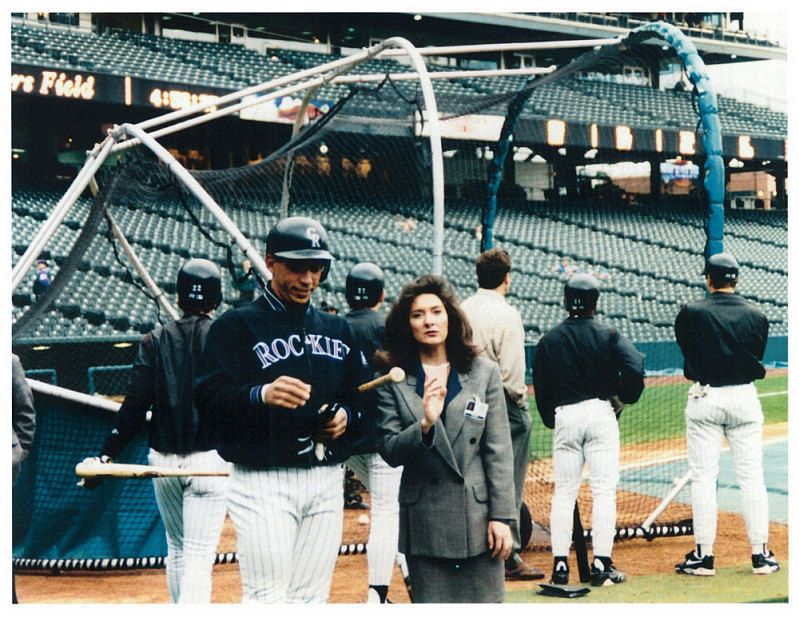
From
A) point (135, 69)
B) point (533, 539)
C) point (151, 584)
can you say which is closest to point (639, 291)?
point (135, 69)

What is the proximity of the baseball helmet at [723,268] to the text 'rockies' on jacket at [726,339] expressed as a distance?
96mm

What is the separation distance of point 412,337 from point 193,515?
1.32 meters

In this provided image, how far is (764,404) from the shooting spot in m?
13.8

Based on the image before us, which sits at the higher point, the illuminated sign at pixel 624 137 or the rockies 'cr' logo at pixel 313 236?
the illuminated sign at pixel 624 137

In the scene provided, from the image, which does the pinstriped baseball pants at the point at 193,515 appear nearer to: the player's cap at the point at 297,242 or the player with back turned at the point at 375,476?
the player with back turned at the point at 375,476

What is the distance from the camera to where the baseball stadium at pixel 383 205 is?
548cm

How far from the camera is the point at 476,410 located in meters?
3.30

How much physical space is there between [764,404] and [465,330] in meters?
11.5

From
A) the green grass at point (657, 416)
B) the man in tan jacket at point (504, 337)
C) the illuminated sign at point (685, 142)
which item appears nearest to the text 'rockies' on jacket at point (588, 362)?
the man in tan jacket at point (504, 337)

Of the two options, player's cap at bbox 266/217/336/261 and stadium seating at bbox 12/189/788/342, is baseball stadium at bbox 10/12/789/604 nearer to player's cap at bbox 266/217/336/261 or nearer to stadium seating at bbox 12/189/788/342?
stadium seating at bbox 12/189/788/342

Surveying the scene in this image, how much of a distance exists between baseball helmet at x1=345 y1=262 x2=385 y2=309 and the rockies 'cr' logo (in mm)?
1789

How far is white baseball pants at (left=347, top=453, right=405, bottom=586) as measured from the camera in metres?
4.46

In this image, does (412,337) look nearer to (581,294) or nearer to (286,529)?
(286,529)

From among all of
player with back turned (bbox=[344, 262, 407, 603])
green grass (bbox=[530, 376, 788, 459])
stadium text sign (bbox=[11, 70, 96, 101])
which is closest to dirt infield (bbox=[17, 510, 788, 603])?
player with back turned (bbox=[344, 262, 407, 603])
